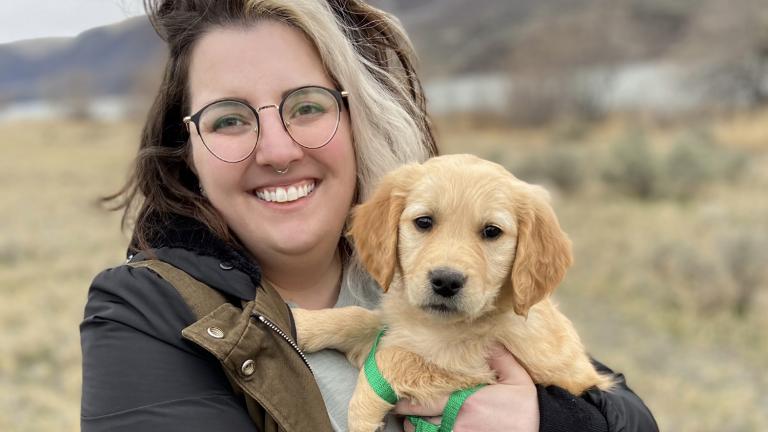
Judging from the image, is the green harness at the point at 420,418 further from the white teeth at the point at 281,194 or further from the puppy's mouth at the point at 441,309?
the white teeth at the point at 281,194

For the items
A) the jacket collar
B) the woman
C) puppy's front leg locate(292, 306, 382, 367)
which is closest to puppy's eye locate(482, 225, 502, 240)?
the woman

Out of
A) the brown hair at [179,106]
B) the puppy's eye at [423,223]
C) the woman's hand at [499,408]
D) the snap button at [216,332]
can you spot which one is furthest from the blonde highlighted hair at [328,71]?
the woman's hand at [499,408]

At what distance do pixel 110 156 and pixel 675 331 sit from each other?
2451cm

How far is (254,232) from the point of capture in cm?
227

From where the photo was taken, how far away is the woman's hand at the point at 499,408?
6.87 feet

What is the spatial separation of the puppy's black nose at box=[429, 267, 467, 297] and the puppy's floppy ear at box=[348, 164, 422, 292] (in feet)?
0.73

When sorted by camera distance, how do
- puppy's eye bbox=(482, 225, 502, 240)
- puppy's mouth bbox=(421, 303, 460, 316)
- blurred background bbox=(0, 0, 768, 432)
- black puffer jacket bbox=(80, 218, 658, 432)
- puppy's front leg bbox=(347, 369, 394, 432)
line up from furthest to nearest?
blurred background bbox=(0, 0, 768, 432), puppy's eye bbox=(482, 225, 502, 240), puppy's mouth bbox=(421, 303, 460, 316), puppy's front leg bbox=(347, 369, 394, 432), black puffer jacket bbox=(80, 218, 658, 432)

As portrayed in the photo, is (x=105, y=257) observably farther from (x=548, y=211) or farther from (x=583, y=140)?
(x=583, y=140)

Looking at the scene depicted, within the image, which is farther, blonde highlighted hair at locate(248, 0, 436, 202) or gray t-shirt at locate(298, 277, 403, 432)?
blonde highlighted hair at locate(248, 0, 436, 202)

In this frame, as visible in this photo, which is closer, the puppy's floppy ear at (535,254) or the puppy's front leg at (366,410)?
the puppy's front leg at (366,410)

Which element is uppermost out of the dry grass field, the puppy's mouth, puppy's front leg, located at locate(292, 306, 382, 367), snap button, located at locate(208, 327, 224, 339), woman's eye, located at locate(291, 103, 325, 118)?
woman's eye, located at locate(291, 103, 325, 118)

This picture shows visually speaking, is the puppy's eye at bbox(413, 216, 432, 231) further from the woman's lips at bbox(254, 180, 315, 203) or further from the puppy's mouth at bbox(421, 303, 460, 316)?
the woman's lips at bbox(254, 180, 315, 203)

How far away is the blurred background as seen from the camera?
6340 millimetres

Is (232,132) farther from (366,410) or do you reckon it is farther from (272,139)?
(366,410)
